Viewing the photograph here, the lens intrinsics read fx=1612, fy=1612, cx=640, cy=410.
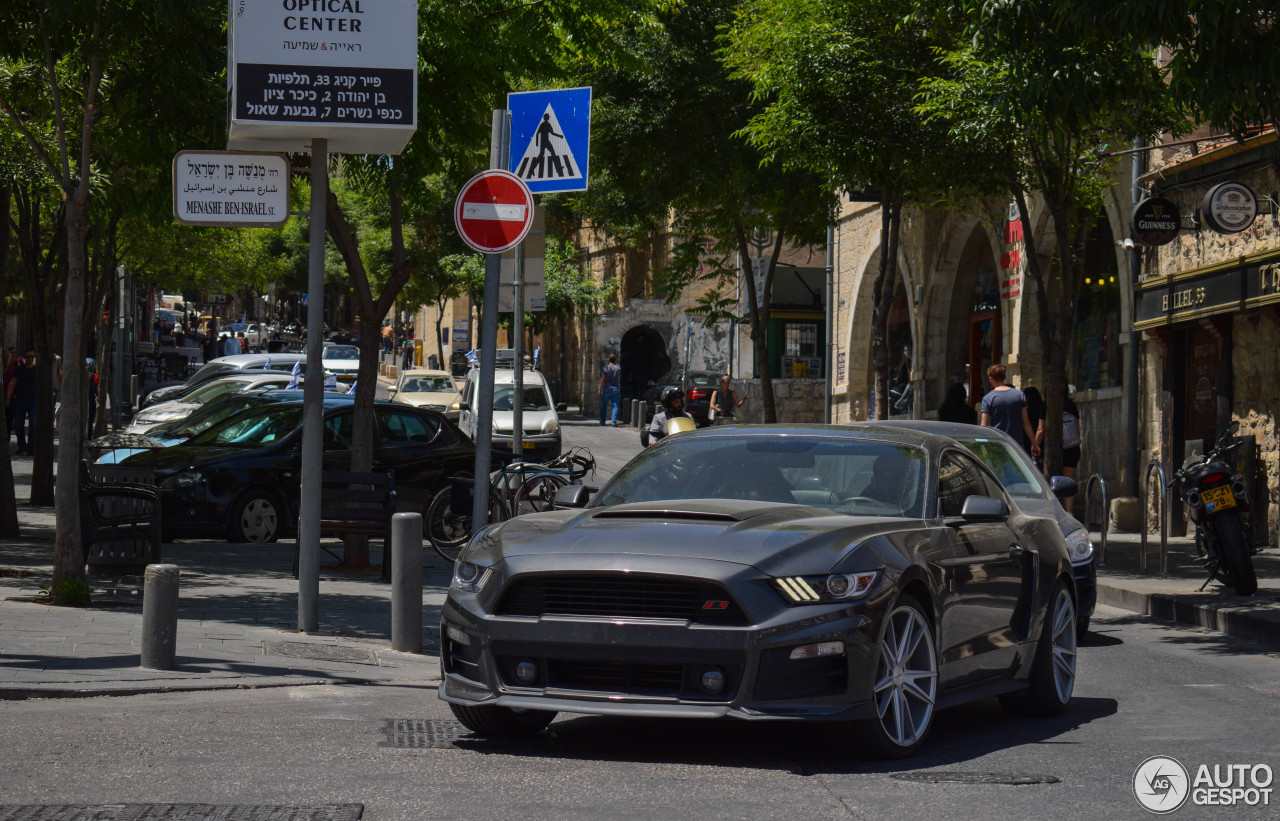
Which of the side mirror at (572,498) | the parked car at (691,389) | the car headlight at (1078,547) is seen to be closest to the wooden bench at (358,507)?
the car headlight at (1078,547)

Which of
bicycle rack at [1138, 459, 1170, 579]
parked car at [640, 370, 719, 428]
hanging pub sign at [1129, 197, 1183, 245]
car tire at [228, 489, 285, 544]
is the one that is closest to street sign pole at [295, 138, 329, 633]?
car tire at [228, 489, 285, 544]

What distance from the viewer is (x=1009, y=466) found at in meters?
10.9

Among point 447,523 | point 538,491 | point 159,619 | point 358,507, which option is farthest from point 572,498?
point 538,491

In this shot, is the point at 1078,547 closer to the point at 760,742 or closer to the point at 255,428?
the point at 760,742

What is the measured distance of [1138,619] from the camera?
13.1m

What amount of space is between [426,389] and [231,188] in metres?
31.8

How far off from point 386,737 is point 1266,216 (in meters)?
13.8

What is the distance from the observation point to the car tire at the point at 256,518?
1639 cm

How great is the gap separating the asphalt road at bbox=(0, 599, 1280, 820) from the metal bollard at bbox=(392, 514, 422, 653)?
1365mm

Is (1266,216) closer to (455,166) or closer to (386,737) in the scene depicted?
(455,166)

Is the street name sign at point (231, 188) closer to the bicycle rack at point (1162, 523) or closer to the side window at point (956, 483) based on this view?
the side window at point (956, 483)

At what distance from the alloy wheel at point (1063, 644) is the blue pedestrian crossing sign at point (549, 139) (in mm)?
4806

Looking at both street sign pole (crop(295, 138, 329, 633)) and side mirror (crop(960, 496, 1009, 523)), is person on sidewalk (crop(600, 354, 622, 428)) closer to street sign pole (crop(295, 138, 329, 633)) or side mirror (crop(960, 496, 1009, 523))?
street sign pole (crop(295, 138, 329, 633))

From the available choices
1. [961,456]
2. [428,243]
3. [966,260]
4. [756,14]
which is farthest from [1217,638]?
[428,243]
